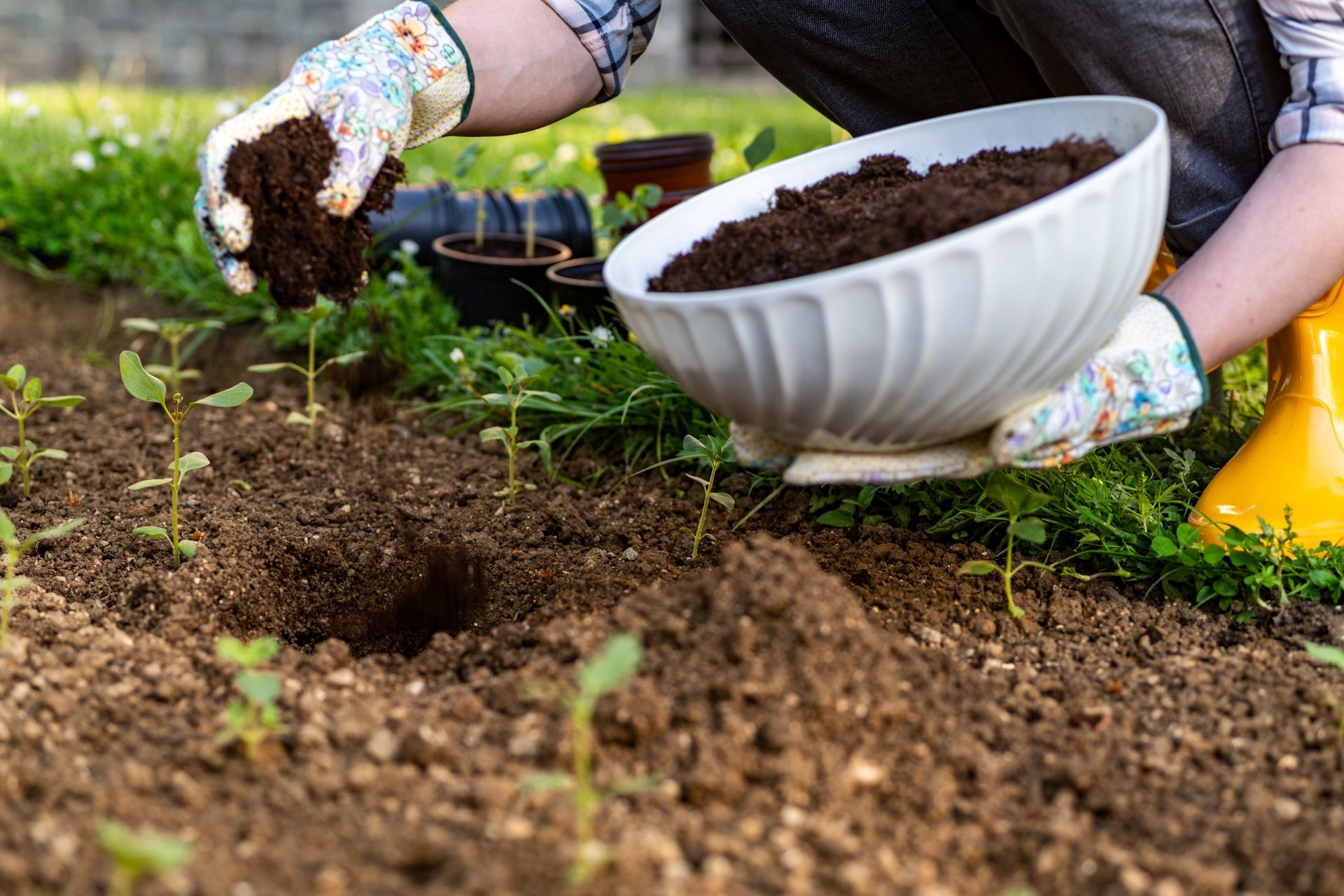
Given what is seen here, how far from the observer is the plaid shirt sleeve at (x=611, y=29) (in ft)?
5.55

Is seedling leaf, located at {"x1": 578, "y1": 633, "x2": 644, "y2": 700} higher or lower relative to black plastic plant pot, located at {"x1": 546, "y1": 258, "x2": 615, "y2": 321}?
higher

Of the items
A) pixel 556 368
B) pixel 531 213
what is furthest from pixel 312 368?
pixel 531 213

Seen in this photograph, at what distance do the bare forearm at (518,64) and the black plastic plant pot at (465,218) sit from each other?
1013mm

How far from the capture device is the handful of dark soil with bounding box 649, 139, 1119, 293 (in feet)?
3.83

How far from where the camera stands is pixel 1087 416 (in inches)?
48.5

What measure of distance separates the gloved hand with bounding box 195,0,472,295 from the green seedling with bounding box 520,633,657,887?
71 cm

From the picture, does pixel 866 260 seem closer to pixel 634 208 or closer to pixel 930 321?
pixel 930 321

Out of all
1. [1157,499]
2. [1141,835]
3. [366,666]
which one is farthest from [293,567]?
[1157,499]

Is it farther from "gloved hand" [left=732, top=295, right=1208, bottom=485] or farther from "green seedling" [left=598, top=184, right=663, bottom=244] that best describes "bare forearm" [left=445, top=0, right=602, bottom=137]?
"gloved hand" [left=732, top=295, right=1208, bottom=485]

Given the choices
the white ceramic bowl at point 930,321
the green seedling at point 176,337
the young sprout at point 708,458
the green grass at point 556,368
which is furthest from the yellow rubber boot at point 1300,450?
the green seedling at point 176,337

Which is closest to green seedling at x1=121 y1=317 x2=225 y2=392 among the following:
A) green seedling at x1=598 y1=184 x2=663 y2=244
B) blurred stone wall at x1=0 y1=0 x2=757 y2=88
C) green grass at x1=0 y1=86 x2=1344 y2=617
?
green grass at x1=0 y1=86 x2=1344 y2=617

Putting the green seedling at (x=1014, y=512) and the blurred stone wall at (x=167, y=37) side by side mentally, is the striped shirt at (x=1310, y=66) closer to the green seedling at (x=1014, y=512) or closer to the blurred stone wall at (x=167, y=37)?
the green seedling at (x=1014, y=512)

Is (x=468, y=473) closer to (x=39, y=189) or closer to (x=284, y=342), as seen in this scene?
(x=284, y=342)

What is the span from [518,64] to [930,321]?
2.83 feet
